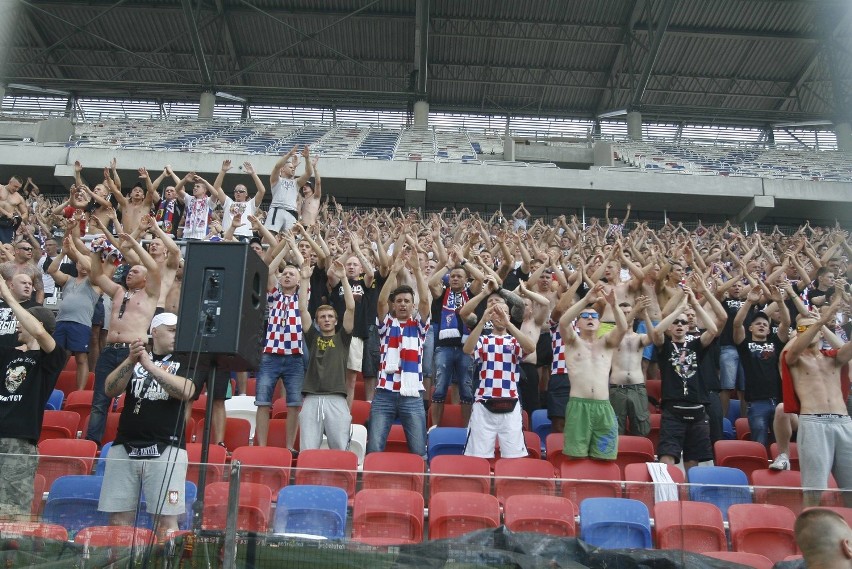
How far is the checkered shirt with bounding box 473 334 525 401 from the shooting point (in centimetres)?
698

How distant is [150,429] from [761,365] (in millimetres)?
6114

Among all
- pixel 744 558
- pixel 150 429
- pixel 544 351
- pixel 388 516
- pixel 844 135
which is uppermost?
pixel 844 135

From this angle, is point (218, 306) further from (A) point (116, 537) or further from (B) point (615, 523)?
(B) point (615, 523)

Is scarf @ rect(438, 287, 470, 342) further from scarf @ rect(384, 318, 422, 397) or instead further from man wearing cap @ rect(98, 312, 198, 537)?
man wearing cap @ rect(98, 312, 198, 537)

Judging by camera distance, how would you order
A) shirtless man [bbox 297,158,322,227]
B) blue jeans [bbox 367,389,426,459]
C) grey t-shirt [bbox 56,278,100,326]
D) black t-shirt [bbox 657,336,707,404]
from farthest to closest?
1. shirtless man [bbox 297,158,322,227]
2. grey t-shirt [bbox 56,278,100,326]
3. black t-shirt [bbox 657,336,707,404]
4. blue jeans [bbox 367,389,426,459]

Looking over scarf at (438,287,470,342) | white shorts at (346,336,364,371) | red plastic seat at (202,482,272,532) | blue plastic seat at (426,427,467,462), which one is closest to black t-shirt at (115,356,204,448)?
red plastic seat at (202,482,272,532)

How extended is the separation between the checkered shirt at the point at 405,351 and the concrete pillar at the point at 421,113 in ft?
64.6

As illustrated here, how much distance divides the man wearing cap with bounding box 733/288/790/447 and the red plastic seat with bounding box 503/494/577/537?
425 cm

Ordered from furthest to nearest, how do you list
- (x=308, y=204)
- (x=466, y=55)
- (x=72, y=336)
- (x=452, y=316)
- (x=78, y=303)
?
(x=466, y=55), (x=308, y=204), (x=452, y=316), (x=78, y=303), (x=72, y=336)

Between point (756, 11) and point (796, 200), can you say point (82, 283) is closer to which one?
point (796, 200)

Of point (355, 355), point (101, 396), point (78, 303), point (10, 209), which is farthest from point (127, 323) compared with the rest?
point (10, 209)

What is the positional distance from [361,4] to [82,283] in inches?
731

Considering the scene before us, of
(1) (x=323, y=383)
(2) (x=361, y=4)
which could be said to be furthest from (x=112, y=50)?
(1) (x=323, y=383)

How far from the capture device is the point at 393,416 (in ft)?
22.9
